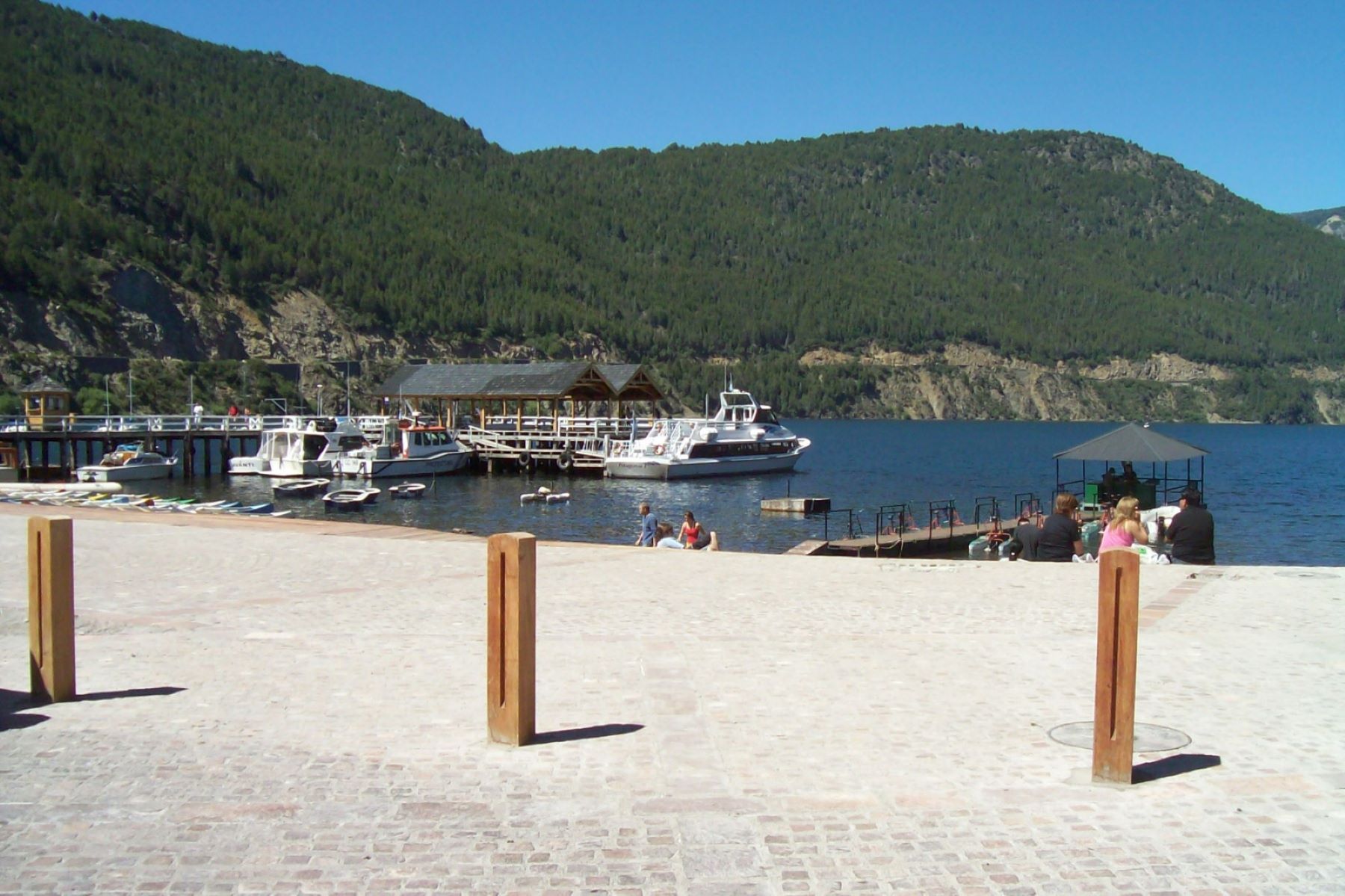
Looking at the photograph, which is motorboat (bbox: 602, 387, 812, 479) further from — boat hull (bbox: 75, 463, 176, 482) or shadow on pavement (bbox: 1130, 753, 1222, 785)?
shadow on pavement (bbox: 1130, 753, 1222, 785)

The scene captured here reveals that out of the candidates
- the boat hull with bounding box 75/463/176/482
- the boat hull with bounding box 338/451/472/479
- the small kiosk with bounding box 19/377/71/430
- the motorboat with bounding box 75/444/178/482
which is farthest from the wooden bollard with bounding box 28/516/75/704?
the small kiosk with bounding box 19/377/71/430

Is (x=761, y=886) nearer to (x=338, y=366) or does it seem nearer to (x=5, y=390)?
(x=5, y=390)

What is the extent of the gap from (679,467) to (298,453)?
20640mm

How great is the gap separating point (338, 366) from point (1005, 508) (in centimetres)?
7719

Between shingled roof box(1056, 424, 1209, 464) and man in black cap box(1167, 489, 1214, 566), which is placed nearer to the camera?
man in black cap box(1167, 489, 1214, 566)

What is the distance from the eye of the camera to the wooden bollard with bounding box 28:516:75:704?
8141 millimetres

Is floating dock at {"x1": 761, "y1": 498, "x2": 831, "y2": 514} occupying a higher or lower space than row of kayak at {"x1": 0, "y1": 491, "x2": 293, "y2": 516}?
lower

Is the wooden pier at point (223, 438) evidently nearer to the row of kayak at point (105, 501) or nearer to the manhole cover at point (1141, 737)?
the row of kayak at point (105, 501)

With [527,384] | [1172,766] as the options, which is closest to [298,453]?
[527,384]

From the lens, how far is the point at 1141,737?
7480 mm

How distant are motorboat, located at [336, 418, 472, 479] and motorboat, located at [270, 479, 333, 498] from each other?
19.8ft

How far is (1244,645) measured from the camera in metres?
10.4

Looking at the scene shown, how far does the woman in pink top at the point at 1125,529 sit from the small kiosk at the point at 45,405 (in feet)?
194

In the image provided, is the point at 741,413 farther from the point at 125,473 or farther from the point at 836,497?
the point at 125,473
